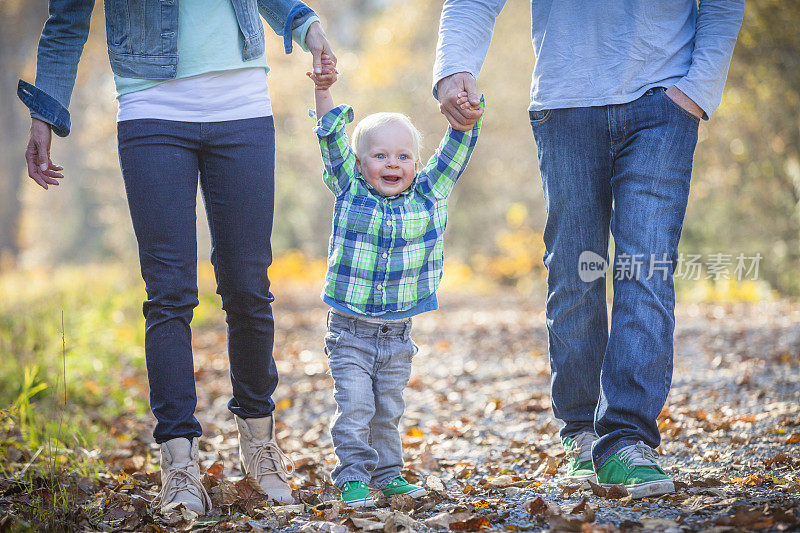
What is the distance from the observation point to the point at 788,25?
1001cm

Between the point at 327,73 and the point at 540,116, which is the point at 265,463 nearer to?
the point at 327,73

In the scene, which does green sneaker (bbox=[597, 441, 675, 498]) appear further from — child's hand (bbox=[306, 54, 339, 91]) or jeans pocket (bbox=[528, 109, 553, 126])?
child's hand (bbox=[306, 54, 339, 91])

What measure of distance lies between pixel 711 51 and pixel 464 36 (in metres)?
0.93

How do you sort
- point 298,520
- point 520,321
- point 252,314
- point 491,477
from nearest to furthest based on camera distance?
point 298,520 < point 252,314 < point 491,477 < point 520,321

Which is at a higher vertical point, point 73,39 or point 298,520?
point 73,39

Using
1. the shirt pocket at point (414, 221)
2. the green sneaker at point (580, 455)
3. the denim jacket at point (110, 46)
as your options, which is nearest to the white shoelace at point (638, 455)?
the green sneaker at point (580, 455)

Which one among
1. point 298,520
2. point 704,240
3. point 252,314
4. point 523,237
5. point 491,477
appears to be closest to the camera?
point 298,520

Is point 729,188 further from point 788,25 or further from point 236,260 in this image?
point 236,260

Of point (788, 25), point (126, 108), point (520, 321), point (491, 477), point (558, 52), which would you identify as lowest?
point (520, 321)

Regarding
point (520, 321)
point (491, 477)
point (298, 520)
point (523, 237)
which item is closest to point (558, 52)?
point (491, 477)

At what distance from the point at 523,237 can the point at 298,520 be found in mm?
14860

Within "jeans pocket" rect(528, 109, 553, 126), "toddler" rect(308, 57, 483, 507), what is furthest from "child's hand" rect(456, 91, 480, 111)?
"jeans pocket" rect(528, 109, 553, 126)

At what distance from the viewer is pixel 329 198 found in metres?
21.0

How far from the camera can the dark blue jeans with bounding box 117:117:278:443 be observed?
2588 millimetres
